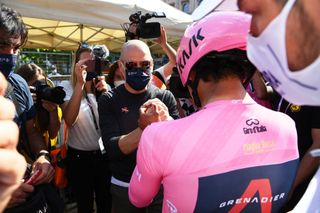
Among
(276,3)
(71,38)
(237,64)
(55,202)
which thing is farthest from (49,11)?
(71,38)

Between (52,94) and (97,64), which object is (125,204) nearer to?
(52,94)

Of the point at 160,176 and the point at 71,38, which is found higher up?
the point at 160,176

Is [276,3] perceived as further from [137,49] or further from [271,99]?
[271,99]

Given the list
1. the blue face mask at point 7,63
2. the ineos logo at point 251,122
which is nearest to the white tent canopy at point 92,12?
the blue face mask at point 7,63

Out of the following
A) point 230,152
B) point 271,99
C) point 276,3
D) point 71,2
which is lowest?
point 271,99

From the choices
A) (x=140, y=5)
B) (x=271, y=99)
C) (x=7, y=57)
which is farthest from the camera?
(x=140, y=5)

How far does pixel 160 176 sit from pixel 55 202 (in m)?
0.89

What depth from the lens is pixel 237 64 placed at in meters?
1.21

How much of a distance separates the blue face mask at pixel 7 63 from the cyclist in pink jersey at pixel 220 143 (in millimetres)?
1165

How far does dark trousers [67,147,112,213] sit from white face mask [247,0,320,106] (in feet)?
7.71

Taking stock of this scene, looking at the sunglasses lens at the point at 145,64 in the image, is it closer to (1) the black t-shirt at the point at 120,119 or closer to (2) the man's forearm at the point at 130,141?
(1) the black t-shirt at the point at 120,119

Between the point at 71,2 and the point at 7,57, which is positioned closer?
the point at 7,57

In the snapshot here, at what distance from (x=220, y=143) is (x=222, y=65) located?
0.92ft

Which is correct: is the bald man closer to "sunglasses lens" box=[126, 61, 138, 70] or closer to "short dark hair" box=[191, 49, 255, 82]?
"sunglasses lens" box=[126, 61, 138, 70]
